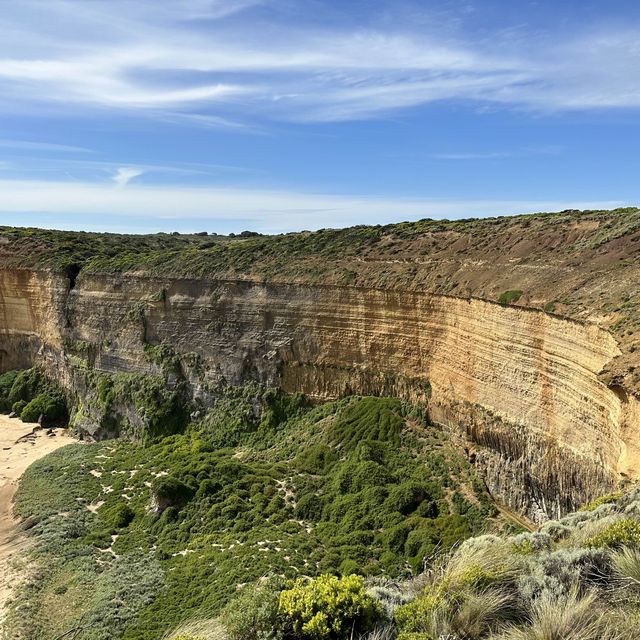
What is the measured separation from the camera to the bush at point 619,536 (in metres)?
8.55

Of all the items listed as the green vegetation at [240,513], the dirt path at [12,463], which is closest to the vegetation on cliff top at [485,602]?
the green vegetation at [240,513]

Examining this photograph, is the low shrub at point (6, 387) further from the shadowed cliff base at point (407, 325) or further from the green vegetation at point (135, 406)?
the green vegetation at point (135, 406)

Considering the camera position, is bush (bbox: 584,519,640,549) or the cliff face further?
the cliff face

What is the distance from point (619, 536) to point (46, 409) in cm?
4352

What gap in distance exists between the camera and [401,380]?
2766 cm

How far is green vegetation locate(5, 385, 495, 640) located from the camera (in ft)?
60.7

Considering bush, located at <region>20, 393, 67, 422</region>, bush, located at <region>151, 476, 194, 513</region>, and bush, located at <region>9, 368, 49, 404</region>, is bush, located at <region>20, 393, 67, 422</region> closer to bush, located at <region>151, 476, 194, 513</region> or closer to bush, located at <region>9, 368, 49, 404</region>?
bush, located at <region>9, 368, 49, 404</region>

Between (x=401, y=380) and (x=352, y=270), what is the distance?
681cm

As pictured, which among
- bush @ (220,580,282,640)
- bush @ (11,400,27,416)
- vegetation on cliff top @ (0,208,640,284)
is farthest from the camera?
bush @ (11,400,27,416)

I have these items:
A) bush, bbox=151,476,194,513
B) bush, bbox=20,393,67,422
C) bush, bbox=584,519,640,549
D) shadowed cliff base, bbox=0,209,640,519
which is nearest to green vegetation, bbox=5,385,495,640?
bush, bbox=151,476,194,513

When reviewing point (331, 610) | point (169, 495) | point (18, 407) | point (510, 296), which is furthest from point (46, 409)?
point (331, 610)

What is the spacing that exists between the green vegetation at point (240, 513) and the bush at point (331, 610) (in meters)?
7.07

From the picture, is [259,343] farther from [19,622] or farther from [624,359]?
[624,359]

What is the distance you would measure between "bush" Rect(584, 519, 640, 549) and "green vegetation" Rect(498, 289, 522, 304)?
1303 cm
